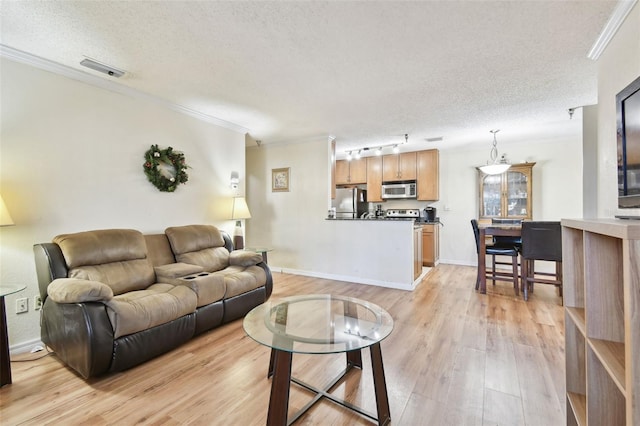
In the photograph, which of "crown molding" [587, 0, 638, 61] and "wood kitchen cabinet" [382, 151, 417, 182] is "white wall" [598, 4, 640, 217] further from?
"wood kitchen cabinet" [382, 151, 417, 182]

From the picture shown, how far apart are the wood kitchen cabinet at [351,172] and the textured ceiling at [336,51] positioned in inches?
107

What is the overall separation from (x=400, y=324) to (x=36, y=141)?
146 inches

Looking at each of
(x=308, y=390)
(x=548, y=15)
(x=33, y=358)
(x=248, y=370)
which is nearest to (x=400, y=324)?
(x=308, y=390)

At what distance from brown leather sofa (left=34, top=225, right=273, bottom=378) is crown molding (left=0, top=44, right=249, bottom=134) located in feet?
4.83

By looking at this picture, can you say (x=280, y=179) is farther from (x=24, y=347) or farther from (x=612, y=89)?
(x=612, y=89)

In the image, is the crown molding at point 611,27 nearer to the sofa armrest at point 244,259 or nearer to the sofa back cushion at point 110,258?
the sofa armrest at point 244,259

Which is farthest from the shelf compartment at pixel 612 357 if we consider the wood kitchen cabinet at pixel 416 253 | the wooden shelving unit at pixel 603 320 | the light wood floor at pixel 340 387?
the wood kitchen cabinet at pixel 416 253

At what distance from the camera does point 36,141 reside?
2346 mm

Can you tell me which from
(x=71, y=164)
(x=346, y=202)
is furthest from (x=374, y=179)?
(x=71, y=164)

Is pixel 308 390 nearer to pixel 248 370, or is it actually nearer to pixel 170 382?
pixel 248 370

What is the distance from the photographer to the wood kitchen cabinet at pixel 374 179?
6102 mm

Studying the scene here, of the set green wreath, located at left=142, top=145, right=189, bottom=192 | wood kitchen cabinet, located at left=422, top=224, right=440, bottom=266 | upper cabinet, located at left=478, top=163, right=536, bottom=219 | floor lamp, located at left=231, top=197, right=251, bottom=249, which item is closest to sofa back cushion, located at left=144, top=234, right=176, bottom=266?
green wreath, located at left=142, top=145, right=189, bottom=192

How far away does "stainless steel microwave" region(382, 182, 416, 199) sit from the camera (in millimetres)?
5730

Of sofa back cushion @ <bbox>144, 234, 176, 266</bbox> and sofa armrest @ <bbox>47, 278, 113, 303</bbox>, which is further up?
sofa back cushion @ <bbox>144, 234, 176, 266</bbox>
